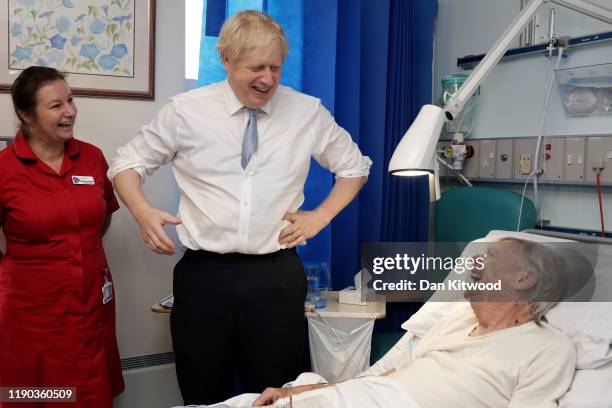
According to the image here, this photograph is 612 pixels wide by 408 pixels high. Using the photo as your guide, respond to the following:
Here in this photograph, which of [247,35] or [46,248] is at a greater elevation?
[247,35]

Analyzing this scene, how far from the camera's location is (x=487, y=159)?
8.79ft

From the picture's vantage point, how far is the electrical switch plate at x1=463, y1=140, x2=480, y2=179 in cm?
274

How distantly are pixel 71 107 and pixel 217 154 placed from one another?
2.02 ft

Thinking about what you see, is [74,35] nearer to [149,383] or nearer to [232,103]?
[232,103]

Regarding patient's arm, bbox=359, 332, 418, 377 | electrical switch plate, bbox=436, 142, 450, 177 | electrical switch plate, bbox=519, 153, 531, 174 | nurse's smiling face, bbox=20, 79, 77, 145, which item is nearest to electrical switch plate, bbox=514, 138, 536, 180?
electrical switch plate, bbox=519, 153, 531, 174

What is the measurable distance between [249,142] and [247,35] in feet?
0.99

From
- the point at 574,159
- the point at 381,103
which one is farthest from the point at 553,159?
the point at 381,103

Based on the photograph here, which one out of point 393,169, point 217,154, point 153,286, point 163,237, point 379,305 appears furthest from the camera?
point 153,286

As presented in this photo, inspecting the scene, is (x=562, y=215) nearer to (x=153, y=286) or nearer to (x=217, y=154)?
(x=217, y=154)

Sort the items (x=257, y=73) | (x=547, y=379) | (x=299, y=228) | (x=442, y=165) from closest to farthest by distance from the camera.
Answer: (x=547, y=379), (x=257, y=73), (x=299, y=228), (x=442, y=165)

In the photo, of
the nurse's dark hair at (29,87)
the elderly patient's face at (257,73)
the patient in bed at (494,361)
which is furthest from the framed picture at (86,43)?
the patient in bed at (494,361)

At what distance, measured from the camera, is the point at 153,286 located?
101 inches

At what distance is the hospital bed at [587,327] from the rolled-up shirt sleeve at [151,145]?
95 centimetres

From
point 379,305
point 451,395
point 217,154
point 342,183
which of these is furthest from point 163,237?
point 379,305
